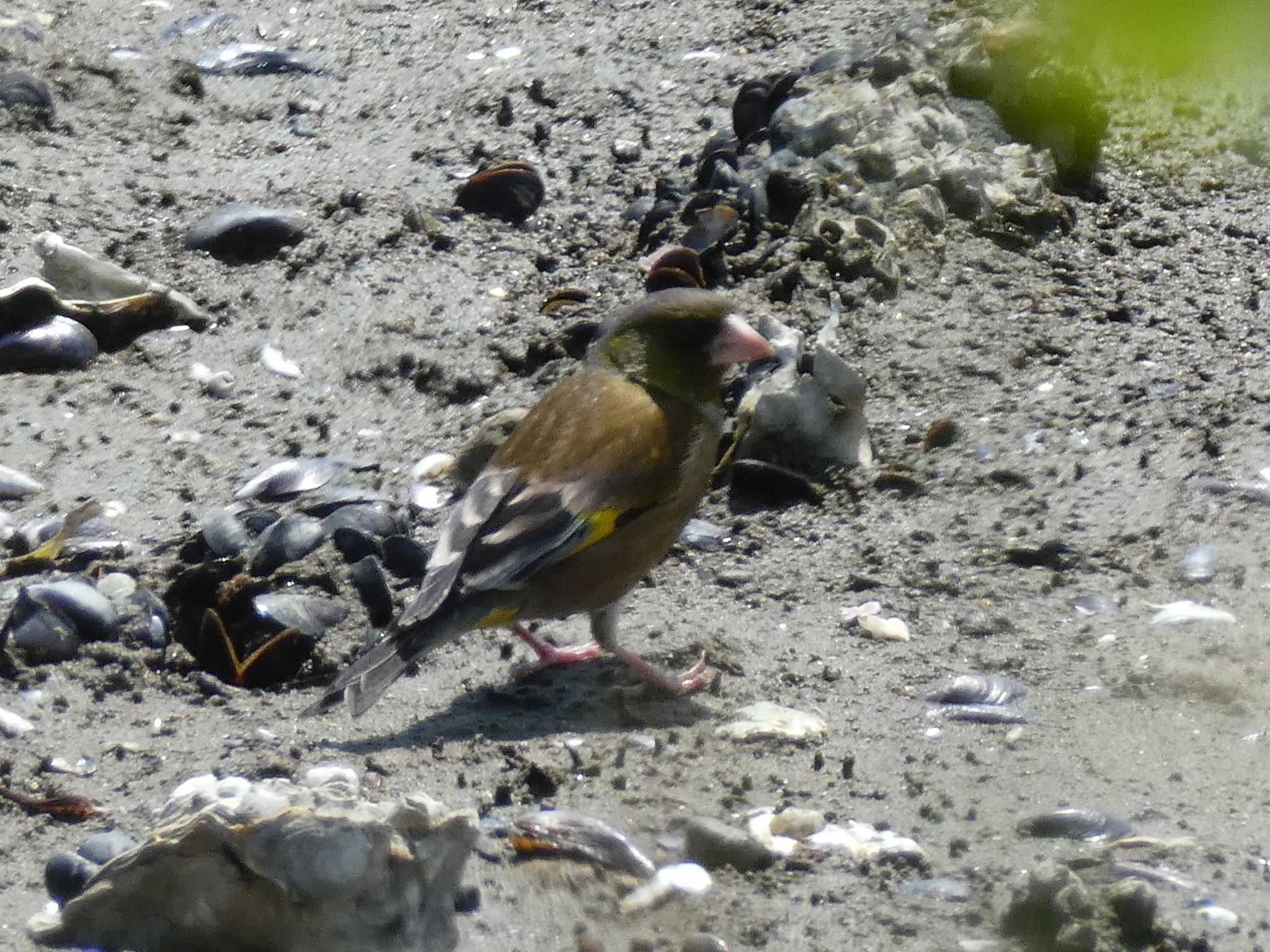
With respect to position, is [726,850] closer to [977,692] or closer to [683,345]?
Result: [977,692]

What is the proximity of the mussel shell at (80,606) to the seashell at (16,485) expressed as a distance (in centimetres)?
75

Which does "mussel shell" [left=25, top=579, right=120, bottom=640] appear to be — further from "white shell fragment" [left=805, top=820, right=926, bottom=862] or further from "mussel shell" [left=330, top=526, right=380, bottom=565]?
"white shell fragment" [left=805, top=820, right=926, bottom=862]

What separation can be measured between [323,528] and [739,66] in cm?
338

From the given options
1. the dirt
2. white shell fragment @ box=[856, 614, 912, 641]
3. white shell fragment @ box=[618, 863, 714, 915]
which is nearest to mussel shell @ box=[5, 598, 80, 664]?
the dirt

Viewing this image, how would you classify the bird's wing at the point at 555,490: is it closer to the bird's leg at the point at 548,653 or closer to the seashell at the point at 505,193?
the bird's leg at the point at 548,653

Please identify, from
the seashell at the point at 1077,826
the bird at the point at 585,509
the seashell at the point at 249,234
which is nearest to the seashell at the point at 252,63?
the seashell at the point at 249,234

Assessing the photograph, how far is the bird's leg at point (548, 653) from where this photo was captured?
14.4 ft

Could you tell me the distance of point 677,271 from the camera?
566cm

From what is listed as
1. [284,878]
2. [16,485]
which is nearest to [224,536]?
[16,485]

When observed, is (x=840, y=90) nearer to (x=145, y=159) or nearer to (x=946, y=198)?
(x=946, y=198)

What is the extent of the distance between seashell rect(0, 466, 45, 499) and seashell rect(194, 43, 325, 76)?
309cm

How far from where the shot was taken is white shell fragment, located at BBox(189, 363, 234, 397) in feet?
18.2

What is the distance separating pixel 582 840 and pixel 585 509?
1.22m

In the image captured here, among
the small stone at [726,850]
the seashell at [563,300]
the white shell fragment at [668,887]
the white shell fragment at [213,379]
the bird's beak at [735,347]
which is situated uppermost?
the bird's beak at [735,347]
